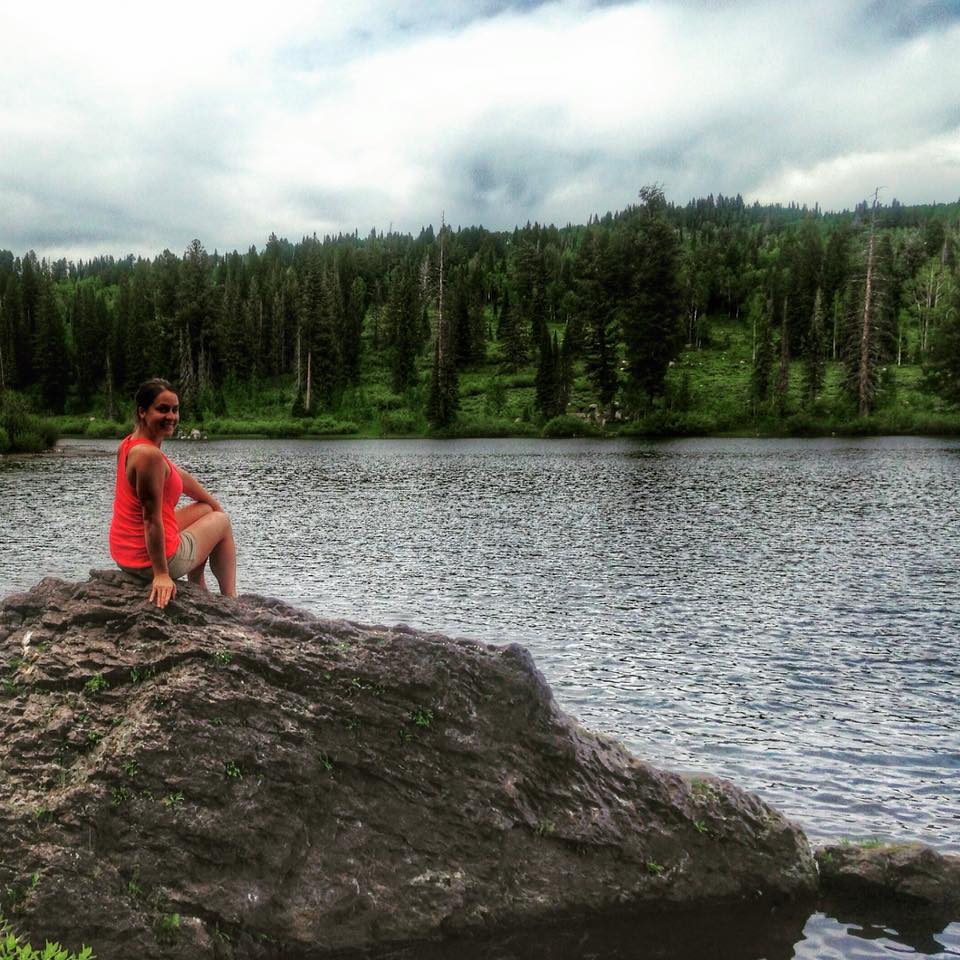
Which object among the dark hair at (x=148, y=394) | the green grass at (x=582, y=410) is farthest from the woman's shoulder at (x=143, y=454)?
the green grass at (x=582, y=410)

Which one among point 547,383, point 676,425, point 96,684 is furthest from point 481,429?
point 96,684

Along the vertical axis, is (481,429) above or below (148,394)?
below

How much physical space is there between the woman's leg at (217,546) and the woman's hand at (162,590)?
0.77m

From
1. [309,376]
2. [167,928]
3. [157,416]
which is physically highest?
[309,376]

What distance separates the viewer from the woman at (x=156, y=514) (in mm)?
7250

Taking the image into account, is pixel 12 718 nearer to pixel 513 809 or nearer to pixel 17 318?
pixel 513 809

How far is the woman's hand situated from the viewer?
7133mm

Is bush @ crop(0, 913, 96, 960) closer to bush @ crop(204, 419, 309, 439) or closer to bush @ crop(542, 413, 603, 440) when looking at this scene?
bush @ crop(542, 413, 603, 440)

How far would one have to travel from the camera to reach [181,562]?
25.6 feet

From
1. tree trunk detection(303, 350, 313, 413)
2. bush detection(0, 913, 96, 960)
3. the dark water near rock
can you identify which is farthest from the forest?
bush detection(0, 913, 96, 960)

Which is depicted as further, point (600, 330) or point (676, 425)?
point (600, 330)

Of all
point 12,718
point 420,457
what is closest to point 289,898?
point 12,718

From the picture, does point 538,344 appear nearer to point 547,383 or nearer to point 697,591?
point 547,383

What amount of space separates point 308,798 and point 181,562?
256 cm
